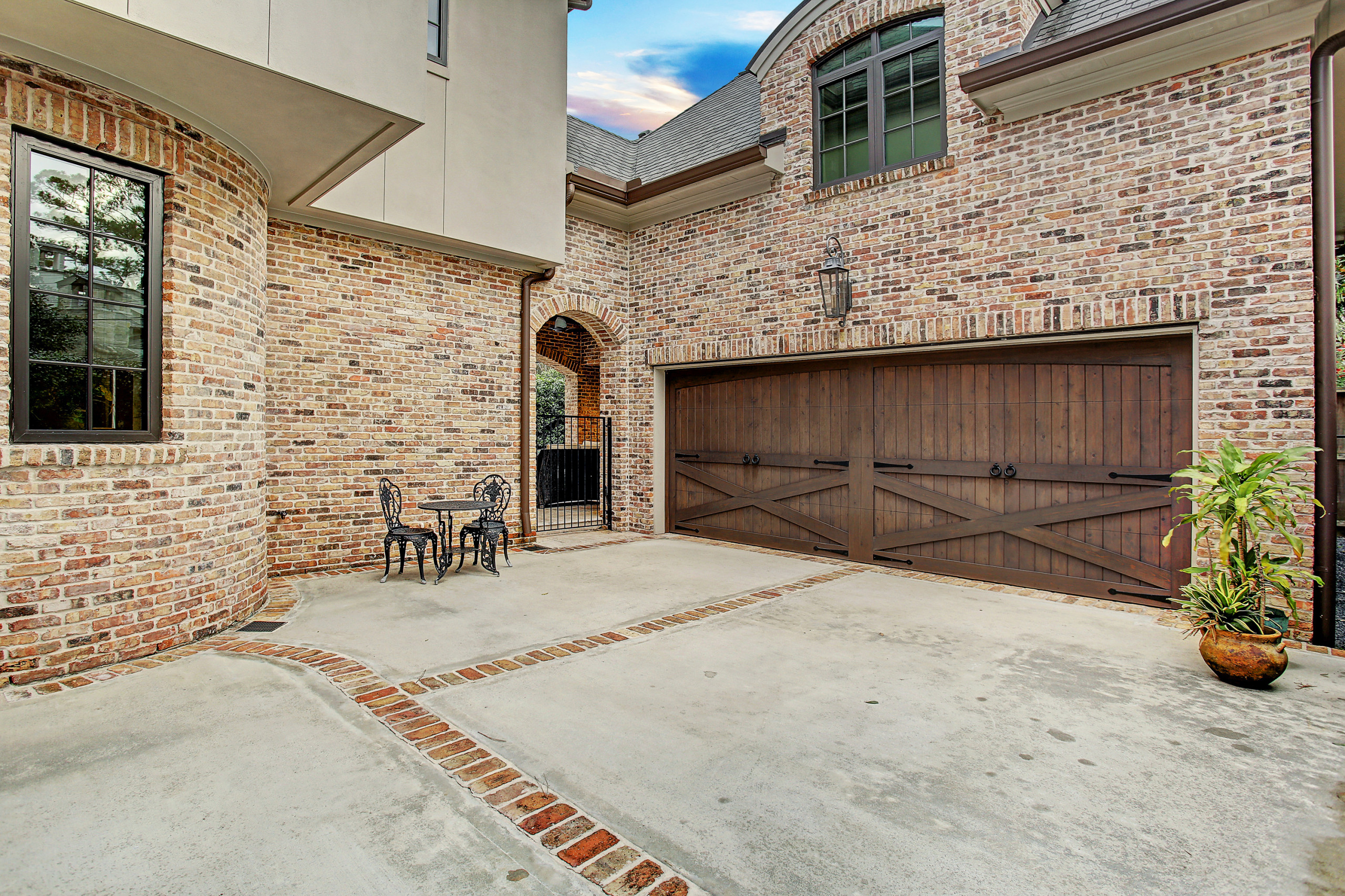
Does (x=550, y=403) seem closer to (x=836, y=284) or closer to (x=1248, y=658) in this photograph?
(x=836, y=284)

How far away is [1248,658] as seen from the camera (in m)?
3.40

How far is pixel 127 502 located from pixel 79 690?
39.3 inches

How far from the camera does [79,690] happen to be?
10.8 ft

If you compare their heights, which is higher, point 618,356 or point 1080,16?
point 1080,16

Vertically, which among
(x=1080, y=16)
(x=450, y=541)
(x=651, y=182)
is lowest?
(x=450, y=541)

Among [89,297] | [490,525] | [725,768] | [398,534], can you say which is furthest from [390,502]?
[725,768]

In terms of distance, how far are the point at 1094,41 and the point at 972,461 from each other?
10.9 ft

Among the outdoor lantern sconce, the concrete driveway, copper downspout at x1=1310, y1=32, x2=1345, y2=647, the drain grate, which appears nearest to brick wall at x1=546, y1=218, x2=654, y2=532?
the outdoor lantern sconce

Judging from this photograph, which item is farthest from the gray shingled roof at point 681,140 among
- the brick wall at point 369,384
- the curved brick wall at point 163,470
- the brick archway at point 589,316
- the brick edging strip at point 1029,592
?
the brick edging strip at point 1029,592

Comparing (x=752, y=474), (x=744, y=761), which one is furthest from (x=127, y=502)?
(x=752, y=474)

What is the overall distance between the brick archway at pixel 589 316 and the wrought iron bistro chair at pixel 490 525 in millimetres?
1902

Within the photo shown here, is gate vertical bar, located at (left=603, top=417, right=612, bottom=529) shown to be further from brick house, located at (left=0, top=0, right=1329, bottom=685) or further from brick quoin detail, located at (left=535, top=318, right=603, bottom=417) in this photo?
brick quoin detail, located at (left=535, top=318, right=603, bottom=417)

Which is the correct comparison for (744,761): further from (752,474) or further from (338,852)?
(752,474)

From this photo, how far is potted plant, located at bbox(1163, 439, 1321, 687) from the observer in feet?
11.2
